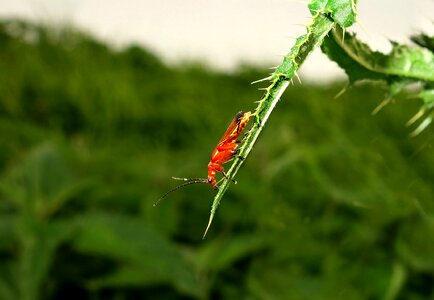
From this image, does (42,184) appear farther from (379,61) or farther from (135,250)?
(379,61)

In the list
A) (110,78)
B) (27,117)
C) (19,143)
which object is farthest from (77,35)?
(19,143)

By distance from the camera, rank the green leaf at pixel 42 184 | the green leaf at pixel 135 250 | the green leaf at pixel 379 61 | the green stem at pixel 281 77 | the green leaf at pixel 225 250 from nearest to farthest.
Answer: the green stem at pixel 281 77, the green leaf at pixel 379 61, the green leaf at pixel 135 250, the green leaf at pixel 225 250, the green leaf at pixel 42 184

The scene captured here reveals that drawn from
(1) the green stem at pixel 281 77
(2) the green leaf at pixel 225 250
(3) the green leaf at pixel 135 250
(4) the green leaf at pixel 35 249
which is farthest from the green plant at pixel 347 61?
(2) the green leaf at pixel 225 250

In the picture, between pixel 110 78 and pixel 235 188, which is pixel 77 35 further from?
pixel 235 188

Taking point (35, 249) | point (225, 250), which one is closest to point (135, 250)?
point (35, 249)

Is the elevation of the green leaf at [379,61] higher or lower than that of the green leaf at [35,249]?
lower

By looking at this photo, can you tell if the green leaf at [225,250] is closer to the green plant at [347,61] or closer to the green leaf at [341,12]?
the green plant at [347,61]
